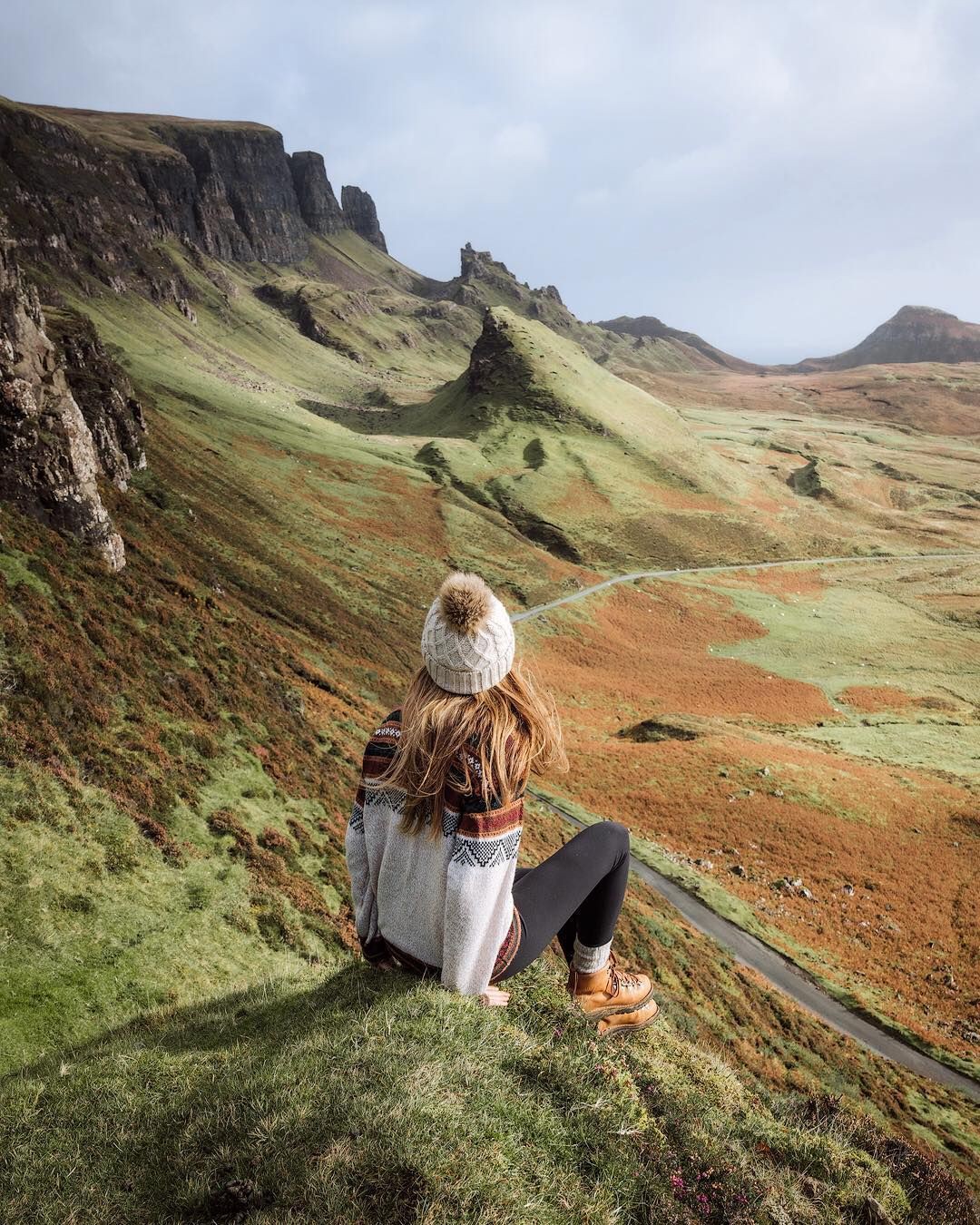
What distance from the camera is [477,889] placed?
471 centimetres

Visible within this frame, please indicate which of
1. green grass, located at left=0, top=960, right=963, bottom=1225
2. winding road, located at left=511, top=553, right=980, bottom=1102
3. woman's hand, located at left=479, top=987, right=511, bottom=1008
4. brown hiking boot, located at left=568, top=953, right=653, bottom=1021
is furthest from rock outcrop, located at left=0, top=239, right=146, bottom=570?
winding road, located at left=511, top=553, right=980, bottom=1102

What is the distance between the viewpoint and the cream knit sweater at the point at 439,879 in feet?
15.4

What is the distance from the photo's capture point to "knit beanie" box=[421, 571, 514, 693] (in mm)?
4754

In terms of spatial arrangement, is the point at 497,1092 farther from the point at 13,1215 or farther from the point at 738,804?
the point at 738,804

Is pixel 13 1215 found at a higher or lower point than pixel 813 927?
higher

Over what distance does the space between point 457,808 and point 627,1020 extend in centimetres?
419

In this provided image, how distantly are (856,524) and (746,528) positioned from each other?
28167mm

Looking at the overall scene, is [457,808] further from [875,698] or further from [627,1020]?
[875,698]

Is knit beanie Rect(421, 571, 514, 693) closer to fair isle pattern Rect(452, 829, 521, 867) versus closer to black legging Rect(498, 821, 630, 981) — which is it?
fair isle pattern Rect(452, 829, 521, 867)

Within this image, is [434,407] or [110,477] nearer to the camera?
[110,477]

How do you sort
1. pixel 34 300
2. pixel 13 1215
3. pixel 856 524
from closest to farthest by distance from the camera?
1. pixel 13 1215
2. pixel 34 300
3. pixel 856 524

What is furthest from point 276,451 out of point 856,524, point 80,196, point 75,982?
point 80,196

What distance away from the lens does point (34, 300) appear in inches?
1363

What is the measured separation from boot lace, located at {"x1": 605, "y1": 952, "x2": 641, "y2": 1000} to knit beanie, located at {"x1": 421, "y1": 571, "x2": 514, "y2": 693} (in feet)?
14.0
